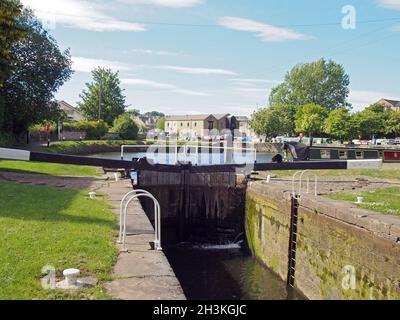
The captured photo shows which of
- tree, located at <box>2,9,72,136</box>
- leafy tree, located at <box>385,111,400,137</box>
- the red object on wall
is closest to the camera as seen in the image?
the red object on wall

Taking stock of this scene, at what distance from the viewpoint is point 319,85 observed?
97.6 meters

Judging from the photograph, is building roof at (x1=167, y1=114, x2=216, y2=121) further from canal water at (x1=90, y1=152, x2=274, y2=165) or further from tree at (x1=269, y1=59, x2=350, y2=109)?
canal water at (x1=90, y1=152, x2=274, y2=165)

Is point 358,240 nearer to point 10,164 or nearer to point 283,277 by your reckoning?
point 283,277

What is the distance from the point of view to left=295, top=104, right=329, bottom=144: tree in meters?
79.0

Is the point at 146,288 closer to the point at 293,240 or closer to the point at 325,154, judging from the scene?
the point at 293,240

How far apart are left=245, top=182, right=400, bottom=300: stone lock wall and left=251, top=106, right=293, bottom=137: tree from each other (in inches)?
2728

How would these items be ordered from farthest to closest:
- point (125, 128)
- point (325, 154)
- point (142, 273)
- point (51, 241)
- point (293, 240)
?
point (125, 128) → point (325, 154) → point (293, 240) → point (51, 241) → point (142, 273)

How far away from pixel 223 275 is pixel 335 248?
4.53 m

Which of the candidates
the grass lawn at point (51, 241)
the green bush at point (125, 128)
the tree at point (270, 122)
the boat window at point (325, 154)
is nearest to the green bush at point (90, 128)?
the green bush at point (125, 128)

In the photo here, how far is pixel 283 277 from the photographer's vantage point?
13.3m

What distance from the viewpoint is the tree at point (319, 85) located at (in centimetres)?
9756

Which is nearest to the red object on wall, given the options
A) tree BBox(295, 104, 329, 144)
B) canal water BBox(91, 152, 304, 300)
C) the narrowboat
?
the narrowboat

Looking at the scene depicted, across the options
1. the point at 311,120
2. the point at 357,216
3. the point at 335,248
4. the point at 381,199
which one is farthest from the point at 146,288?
the point at 311,120
